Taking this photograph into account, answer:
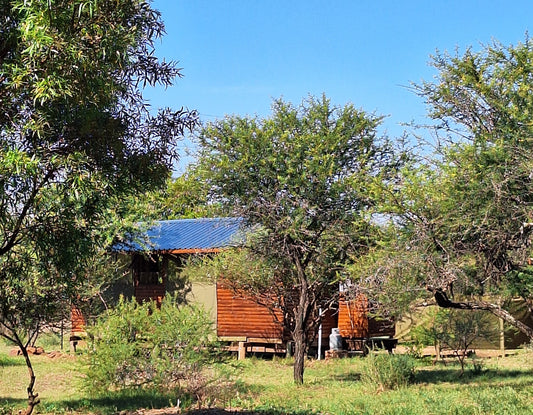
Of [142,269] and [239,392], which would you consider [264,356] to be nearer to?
[142,269]

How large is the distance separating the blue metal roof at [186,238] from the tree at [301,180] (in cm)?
449

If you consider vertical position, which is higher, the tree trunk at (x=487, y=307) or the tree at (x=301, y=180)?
the tree at (x=301, y=180)

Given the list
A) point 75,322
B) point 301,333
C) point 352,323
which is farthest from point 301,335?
point 75,322

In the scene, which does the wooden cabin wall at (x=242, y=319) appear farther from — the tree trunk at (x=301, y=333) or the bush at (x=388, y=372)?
the bush at (x=388, y=372)

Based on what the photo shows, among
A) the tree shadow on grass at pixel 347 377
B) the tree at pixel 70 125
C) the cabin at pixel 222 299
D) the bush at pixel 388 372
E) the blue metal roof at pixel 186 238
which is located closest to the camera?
the tree at pixel 70 125

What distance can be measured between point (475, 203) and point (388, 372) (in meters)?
4.68

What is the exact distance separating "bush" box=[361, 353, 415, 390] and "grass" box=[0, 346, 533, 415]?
0.72 feet

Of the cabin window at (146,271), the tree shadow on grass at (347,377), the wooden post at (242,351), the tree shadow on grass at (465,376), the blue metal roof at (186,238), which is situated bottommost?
the tree shadow on grass at (347,377)

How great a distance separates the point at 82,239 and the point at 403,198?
6.95m

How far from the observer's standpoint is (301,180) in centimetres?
1474

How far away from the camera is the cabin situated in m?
21.1

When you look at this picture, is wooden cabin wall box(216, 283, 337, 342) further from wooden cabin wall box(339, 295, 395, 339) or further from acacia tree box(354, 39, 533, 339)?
acacia tree box(354, 39, 533, 339)

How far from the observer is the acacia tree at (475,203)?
11039 millimetres

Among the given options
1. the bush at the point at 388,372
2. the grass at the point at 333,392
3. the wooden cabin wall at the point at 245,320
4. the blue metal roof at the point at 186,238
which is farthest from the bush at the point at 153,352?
the wooden cabin wall at the point at 245,320
